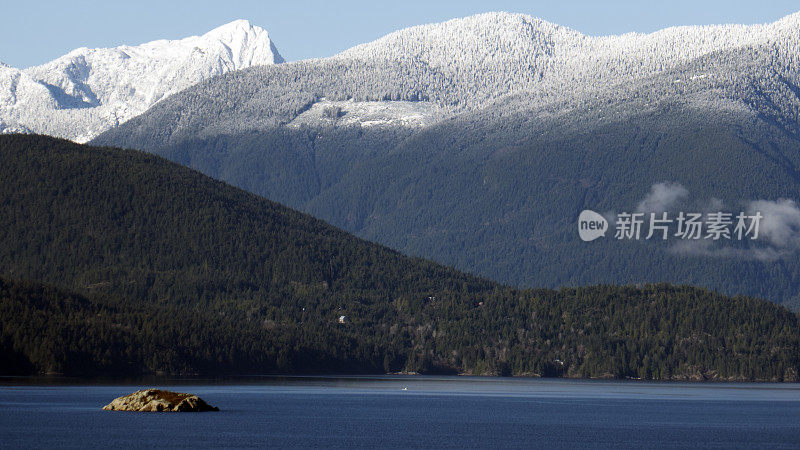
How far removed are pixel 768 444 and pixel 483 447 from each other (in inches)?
1535

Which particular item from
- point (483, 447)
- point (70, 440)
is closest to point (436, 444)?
point (483, 447)

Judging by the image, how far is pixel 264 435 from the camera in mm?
199750

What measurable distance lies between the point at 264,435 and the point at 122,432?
724 inches

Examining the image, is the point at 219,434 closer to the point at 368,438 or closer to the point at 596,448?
the point at 368,438

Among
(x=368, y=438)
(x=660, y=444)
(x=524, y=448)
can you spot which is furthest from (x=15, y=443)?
(x=660, y=444)

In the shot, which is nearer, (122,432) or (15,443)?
(15,443)

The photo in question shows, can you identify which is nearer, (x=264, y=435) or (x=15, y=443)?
(x=15, y=443)

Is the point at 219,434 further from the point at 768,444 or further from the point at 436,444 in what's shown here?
the point at 768,444

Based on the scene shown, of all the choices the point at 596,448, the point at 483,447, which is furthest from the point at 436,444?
the point at 596,448

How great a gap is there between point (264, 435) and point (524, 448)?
35.1 m

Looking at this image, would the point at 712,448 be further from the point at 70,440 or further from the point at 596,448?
the point at 70,440

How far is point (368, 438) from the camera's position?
655 feet

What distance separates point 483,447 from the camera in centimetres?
18888

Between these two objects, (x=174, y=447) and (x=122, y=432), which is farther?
(x=122, y=432)
